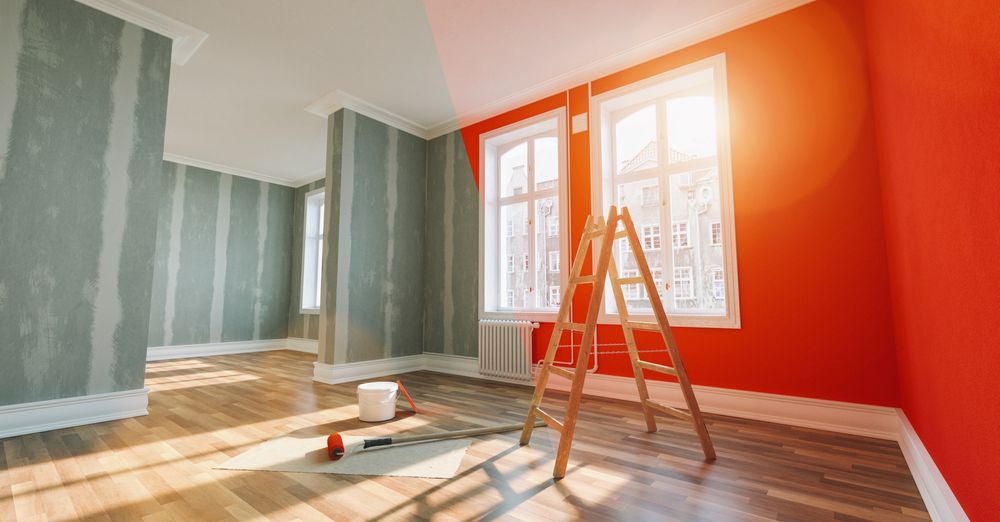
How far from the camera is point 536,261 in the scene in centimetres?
474

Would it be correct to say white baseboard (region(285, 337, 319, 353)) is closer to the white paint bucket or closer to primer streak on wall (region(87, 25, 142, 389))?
primer streak on wall (region(87, 25, 142, 389))

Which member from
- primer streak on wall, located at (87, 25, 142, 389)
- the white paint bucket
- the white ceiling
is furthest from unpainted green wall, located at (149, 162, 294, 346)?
the white paint bucket

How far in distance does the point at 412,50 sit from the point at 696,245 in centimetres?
298

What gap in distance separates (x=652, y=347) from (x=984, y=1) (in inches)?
113

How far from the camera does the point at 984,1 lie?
110cm

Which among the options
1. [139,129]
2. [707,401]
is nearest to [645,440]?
[707,401]

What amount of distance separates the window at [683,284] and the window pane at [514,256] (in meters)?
1.58

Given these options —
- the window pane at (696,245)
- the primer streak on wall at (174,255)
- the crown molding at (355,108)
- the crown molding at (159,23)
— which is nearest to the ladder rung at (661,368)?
the window pane at (696,245)

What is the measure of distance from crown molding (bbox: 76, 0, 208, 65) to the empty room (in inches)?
0.8

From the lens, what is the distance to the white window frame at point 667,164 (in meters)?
3.34

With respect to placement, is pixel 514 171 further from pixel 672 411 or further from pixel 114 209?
pixel 114 209

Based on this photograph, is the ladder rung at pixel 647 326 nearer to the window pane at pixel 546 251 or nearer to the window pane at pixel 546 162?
the window pane at pixel 546 251

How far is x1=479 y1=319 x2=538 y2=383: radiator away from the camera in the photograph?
174 inches

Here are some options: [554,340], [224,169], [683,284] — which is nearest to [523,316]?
[683,284]
